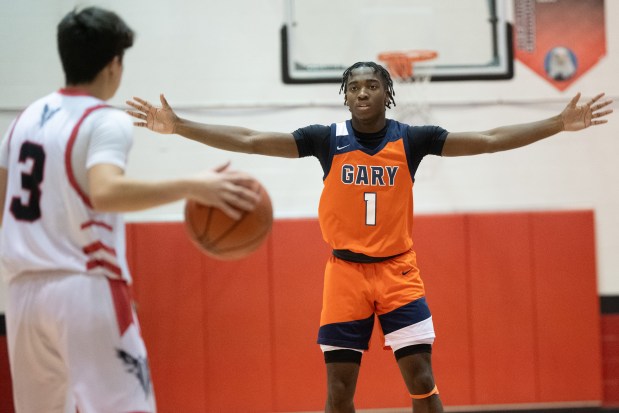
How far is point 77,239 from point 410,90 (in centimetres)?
374

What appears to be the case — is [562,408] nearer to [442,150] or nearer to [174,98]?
[442,150]

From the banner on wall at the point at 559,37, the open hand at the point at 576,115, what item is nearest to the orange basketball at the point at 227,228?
the open hand at the point at 576,115

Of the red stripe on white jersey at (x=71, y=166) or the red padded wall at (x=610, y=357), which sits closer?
the red stripe on white jersey at (x=71, y=166)

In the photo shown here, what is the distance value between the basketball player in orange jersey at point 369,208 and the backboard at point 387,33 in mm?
1422

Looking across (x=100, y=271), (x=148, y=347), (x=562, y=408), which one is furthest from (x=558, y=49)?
(x=100, y=271)

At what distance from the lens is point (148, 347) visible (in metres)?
5.58

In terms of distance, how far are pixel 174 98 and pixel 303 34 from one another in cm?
108

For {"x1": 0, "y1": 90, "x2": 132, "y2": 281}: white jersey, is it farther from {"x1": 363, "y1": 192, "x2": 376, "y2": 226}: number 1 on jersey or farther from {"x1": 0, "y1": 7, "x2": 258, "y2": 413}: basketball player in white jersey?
{"x1": 363, "y1": 192, "x2": 376, "y2": 226}: number 1 on jersey

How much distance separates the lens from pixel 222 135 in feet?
13.9

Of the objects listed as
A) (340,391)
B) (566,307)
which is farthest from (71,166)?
(566,307)

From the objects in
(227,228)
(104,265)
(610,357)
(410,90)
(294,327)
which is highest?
(410,90)

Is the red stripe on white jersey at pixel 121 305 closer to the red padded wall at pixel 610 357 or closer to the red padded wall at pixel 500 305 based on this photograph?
the red padded wall at pixel 500 305

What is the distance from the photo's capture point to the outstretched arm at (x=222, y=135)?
4199mm

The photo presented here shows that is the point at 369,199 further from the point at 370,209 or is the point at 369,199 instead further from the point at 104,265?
the point at 104,265
